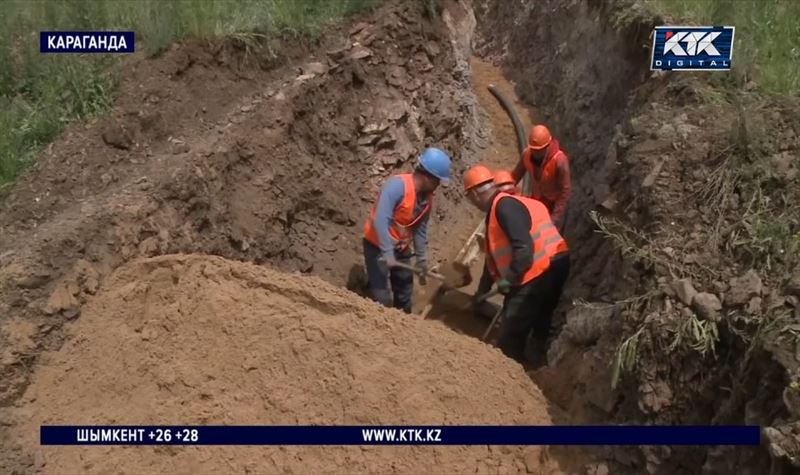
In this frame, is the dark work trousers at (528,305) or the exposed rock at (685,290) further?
the dark work trousers at (528,305)

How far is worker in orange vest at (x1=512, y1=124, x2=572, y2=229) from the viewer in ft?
20.4

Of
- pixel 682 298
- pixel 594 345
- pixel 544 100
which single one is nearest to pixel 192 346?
pixel 594 345

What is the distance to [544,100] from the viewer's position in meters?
9.35

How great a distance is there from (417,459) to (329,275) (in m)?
3.07

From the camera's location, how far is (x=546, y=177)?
20.9ft

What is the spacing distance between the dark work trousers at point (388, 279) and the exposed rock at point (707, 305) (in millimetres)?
2743

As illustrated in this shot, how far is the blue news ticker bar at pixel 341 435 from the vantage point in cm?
381

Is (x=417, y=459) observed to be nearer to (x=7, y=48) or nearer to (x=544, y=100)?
(x=7, y=48)

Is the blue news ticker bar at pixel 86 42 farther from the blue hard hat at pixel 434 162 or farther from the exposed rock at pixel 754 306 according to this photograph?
the exposed rock at pixel 754 306

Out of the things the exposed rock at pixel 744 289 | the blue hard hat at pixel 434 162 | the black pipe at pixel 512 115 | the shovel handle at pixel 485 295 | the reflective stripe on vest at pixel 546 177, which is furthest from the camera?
the black pipe at pixel 512 115

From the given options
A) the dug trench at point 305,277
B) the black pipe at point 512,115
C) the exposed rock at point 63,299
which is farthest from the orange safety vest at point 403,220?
the black pipe at point 512,115

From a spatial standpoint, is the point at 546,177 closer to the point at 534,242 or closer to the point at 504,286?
the point at 534,242

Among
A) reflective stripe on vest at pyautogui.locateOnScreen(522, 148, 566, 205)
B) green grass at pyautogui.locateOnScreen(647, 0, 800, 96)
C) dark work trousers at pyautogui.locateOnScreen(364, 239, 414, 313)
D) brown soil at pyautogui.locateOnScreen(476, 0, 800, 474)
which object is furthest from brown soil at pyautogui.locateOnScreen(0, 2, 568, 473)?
green grass at pyautogui.locateOnScreen(647, 0, 800, 96)

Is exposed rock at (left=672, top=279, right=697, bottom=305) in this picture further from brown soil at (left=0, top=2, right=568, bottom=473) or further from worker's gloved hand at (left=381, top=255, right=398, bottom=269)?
worker's gloved hand at (left=381, top=255, right=398, bottom=269)
